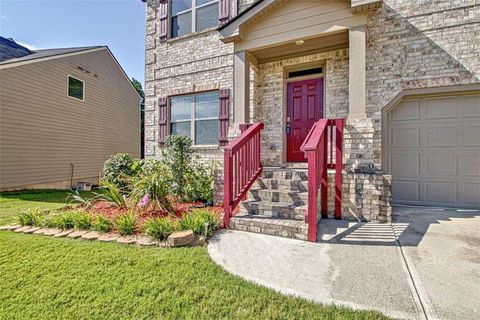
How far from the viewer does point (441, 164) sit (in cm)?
506

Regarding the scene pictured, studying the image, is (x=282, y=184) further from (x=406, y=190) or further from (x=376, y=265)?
(x=406, y=190)

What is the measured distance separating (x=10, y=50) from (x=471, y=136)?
15.8 meters

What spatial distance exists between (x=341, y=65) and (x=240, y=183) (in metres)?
3.47

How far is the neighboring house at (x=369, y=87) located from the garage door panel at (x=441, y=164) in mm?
20

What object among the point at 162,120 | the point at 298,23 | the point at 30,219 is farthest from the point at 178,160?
the point at 298,23

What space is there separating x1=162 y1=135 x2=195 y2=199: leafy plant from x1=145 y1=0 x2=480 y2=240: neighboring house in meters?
1.08

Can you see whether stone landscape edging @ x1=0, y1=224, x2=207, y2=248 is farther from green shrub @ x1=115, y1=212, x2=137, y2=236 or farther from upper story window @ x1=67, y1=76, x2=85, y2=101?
upper story window @ x1=67, y1=76, x2=85, y2=101

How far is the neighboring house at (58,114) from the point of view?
28.2 ft

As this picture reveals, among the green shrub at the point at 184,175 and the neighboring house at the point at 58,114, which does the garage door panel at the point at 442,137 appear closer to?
the green shrub at the point at 184,175

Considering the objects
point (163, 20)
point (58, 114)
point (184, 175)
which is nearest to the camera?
point (184, 175)

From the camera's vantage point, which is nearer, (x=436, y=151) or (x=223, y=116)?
(x=436, y=151)

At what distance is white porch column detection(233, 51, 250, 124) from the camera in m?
5.25

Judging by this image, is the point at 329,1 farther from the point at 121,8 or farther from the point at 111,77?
the point at 111,77

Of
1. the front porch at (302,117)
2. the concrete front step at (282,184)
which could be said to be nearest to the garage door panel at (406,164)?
the front porch at (302,117)
